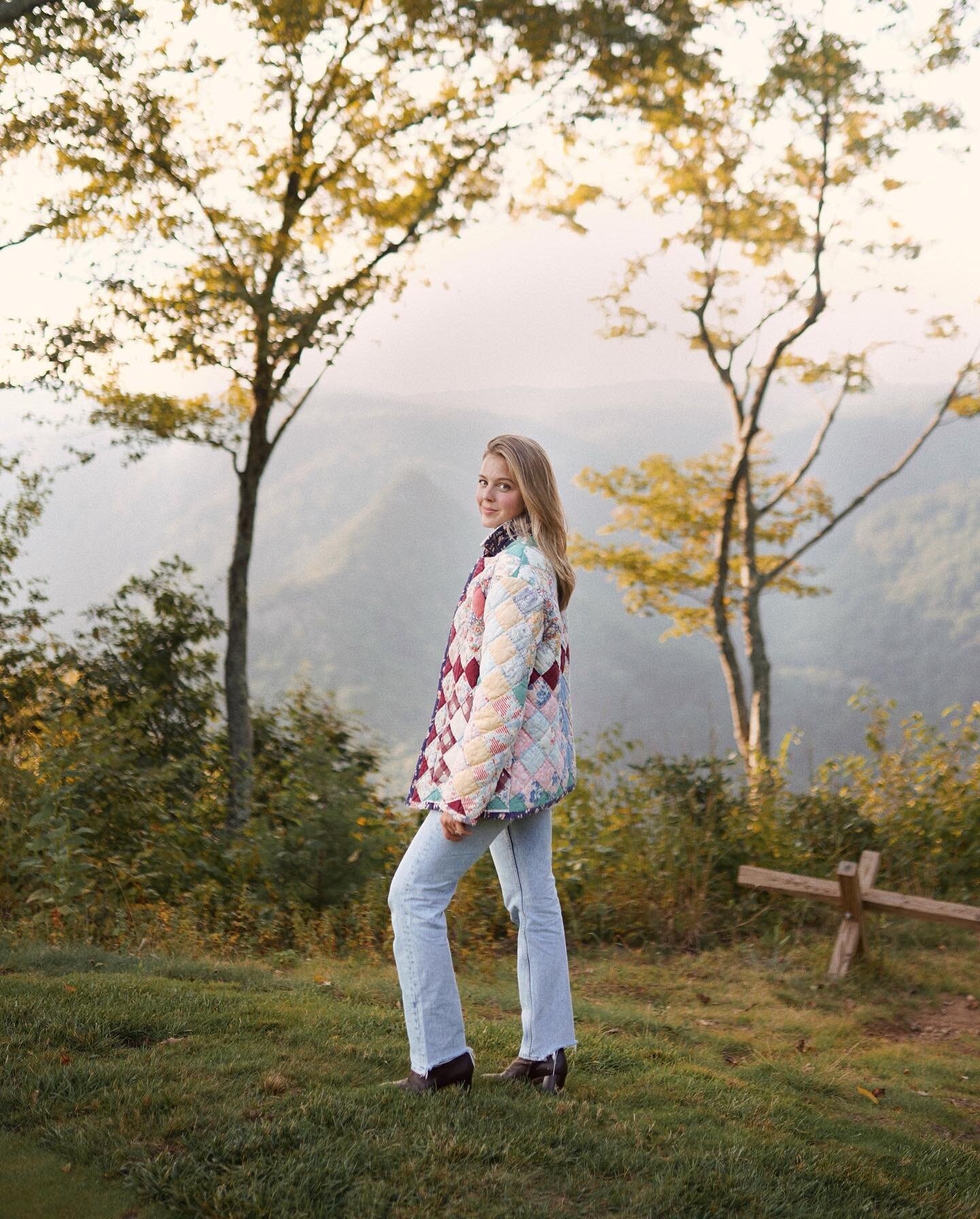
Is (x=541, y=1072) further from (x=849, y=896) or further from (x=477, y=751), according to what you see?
(x=849, y=896)

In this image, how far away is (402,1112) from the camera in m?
3.04

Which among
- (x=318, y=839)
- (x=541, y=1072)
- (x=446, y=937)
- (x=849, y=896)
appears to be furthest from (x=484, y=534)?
(x=446, y=937)

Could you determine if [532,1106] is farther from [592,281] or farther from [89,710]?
[592,281]

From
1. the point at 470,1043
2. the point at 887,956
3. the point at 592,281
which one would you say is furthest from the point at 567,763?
the point at 592,281

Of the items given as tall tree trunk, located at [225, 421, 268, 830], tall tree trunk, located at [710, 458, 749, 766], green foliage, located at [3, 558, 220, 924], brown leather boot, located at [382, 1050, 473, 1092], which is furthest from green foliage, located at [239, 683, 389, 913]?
tall tree trunk, located at [710, 458, 749, 766]

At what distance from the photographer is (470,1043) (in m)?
4.05

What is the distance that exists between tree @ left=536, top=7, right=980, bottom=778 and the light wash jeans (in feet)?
42.2

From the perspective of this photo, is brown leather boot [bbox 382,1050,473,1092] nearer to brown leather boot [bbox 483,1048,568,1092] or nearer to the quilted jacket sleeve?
brown leather boot [bbox 483,1048,568,1092]

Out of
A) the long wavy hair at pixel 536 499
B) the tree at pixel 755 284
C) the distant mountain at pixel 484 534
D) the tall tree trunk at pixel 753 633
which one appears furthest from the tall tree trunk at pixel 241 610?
the distant mountain at pixel 484 534

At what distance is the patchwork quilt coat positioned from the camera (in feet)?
9.90

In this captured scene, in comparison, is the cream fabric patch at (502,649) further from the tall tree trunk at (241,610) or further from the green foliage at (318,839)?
the tall tree trunk at (241,610)

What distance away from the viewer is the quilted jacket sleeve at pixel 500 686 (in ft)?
9.84

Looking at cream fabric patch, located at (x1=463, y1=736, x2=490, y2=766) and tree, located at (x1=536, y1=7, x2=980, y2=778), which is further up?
tree, located at (x1=536, y1=7, x2=980, y2=778)

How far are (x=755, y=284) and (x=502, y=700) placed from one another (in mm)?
15791
